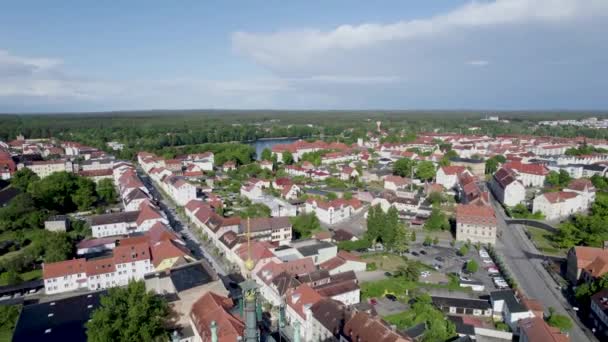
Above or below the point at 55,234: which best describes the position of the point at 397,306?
below

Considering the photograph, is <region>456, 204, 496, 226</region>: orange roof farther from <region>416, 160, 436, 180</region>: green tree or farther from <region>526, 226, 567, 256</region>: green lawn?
<region>416, 160, 436, 180</region>: green tree

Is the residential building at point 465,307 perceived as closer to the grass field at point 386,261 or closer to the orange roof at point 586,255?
the grass field at point 386,261

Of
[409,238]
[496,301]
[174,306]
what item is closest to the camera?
[174,306]

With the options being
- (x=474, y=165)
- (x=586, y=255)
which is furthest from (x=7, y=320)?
(x=474, y=165)

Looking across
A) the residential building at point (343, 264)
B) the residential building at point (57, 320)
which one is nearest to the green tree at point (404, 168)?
Result: the residential building at point (343, 264)

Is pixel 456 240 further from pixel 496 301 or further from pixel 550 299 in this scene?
pixel 496 301

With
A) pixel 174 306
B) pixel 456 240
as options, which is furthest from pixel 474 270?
pixel 174 306

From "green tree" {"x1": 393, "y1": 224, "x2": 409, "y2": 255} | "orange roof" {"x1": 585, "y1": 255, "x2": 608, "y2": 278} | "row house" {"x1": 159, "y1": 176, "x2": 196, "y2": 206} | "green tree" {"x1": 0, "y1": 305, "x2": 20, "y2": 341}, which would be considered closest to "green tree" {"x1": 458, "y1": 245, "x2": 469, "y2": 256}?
"green tree" {"x1": 393, "y1": 224, "x2": 409, "y2": 255}

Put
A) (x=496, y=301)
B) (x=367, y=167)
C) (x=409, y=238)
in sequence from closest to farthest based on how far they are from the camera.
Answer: (x=496, y=301) < (x=409, y=238) < (x=367, y=167)
